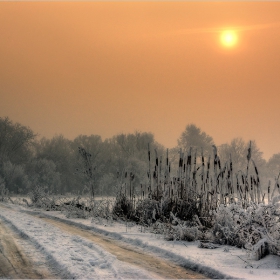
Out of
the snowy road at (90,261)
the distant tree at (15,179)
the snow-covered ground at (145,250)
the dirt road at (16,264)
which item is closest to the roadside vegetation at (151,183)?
the distant tree at (15,179)

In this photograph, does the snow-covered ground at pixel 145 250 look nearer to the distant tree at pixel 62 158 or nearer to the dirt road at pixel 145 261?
the dirt road at pixel 145 261

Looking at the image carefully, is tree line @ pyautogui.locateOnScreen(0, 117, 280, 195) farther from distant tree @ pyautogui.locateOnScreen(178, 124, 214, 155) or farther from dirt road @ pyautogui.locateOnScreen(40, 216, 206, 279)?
dirt road @ pyautogui.locateOnScreen(40, 216, 206, 279)

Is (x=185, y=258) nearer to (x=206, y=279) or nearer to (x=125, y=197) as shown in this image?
(x=206, y=279)

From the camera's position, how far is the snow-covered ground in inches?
237

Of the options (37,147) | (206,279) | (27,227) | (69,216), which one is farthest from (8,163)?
(206,279)

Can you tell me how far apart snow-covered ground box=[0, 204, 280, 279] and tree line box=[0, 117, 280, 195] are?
102ft

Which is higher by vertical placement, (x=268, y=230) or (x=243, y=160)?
(x=243, y=160)

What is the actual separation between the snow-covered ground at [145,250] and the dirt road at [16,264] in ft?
1.10

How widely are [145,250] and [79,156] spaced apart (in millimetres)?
35035

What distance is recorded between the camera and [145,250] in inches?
317

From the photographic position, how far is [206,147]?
49188mm

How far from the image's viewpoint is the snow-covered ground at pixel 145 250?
6.02m

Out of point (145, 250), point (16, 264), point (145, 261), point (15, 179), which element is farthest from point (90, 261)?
point (15, 179)

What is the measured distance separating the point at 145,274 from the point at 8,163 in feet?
122
